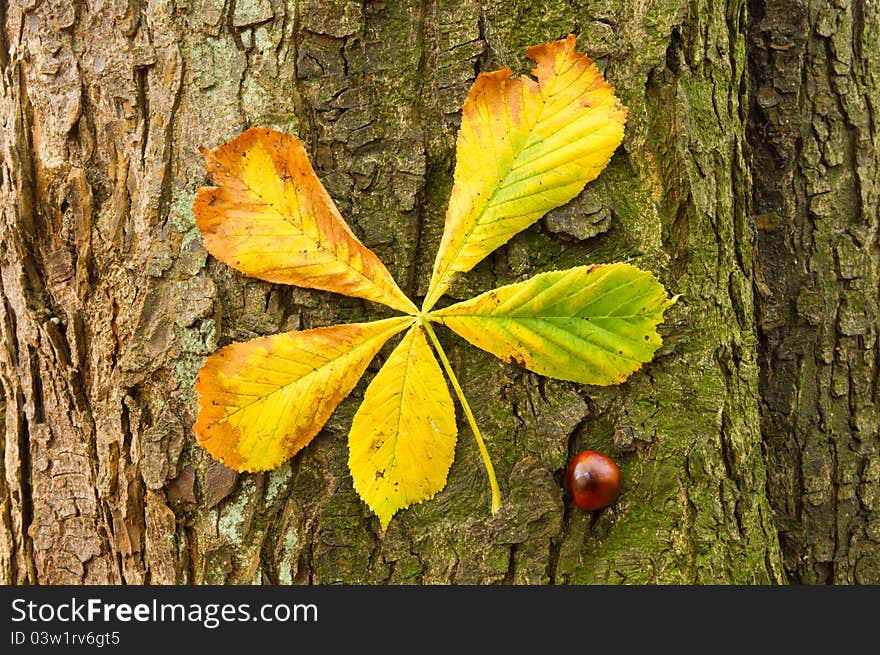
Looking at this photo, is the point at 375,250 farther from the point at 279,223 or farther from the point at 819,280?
the point at 819,280

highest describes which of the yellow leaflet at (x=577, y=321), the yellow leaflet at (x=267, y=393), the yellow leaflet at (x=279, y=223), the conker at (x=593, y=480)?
the yellow leaflet at (x=279, y=223)

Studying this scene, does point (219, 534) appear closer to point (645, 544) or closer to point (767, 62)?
point (645, 544)

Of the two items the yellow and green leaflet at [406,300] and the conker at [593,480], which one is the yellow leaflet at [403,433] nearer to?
the yellow and green leaflet at [406,300]

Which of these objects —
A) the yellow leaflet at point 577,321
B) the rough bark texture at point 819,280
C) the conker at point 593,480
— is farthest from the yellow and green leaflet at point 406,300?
the rough bark texture at point 819,280

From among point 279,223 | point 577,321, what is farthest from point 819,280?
point 279,223

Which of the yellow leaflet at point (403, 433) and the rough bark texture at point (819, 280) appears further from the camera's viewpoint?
the rough bark texture at point (819, 280)
